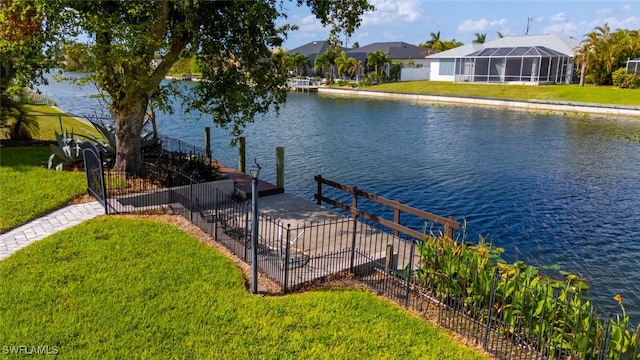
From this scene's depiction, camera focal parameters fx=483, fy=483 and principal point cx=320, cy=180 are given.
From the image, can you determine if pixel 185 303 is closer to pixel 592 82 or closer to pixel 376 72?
pixel 592 82

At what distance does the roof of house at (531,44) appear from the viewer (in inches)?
2340

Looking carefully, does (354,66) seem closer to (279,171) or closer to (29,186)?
(279,171)

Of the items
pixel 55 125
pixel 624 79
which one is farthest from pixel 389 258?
pixel 624 79

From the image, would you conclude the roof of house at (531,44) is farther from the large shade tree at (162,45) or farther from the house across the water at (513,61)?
the large shade tree at (162,45)

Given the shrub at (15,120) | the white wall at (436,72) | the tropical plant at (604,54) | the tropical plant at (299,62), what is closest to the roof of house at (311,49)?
the tropical plant at (299,62)

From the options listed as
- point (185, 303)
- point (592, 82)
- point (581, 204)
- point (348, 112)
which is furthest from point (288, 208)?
point (592, 82)

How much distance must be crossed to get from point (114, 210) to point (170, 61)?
4.36 meters

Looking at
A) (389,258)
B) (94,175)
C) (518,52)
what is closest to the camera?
(389,258)

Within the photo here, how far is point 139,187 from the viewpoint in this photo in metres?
12.6

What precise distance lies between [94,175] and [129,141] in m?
2.10

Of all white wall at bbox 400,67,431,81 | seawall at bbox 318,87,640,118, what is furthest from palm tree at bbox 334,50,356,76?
seawall at bbox 318,87,640,118

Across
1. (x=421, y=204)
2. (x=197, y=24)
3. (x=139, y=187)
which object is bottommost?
(x=421, y=204)

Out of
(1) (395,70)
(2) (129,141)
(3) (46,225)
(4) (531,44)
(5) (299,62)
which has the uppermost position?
(4) (531,44)

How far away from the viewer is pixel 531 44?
61.8m
